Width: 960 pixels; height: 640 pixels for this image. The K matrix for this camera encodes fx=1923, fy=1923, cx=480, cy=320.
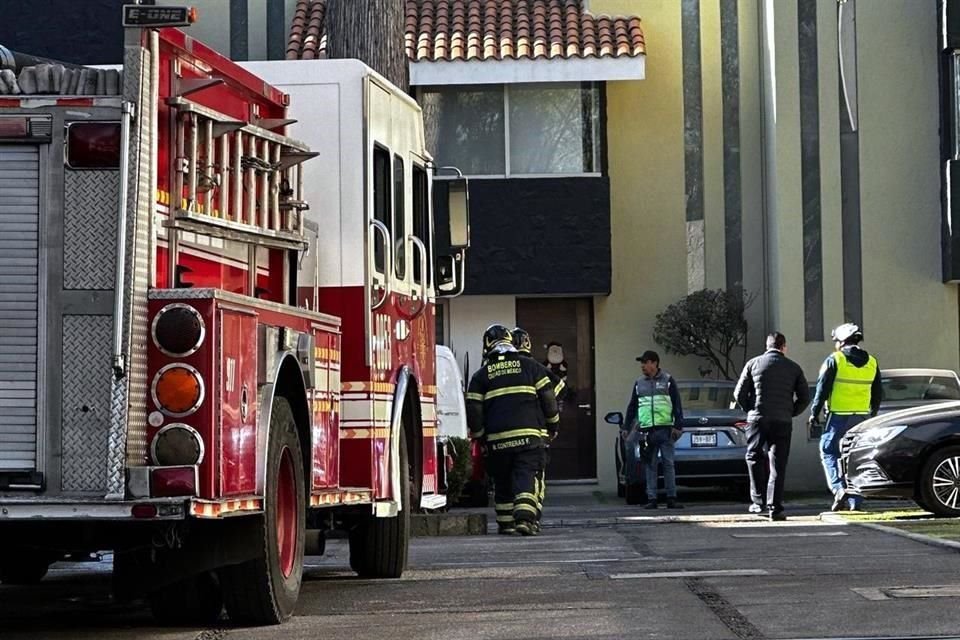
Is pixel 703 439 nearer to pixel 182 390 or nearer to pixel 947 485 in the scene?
pixel 947 485

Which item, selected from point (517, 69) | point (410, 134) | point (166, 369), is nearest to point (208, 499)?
point (166, 369)

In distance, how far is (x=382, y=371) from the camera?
10.9 meters

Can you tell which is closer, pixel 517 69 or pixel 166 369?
pixel 166 369

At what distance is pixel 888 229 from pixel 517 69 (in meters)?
5.58

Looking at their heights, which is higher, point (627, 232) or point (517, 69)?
point (517, 69)

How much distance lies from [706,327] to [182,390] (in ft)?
63.8

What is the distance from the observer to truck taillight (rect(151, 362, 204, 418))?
7.43 meters

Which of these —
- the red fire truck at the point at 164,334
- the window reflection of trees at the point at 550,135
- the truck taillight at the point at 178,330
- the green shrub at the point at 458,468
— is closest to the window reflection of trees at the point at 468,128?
the window reflection of trees at the point at 550,135

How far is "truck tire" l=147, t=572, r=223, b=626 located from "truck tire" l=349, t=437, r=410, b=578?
258 cm

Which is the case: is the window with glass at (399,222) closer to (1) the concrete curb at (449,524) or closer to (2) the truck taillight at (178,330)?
(2) the truck taillight at (178,330)

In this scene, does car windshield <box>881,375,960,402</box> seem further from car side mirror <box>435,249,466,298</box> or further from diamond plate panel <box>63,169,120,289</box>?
diamond plate panel <box>63,169,120,289</box>

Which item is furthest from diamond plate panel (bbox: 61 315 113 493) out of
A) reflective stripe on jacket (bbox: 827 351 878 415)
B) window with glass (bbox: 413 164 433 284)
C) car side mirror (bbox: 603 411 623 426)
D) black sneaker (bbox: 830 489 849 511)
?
car side mirror (bbox: 603 411 623 426)

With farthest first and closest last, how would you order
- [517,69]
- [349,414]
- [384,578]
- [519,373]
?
[517,69], [519,373], [384,578], [349,414]

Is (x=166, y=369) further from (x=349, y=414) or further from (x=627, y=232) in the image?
(x=627, y=232)
